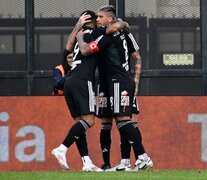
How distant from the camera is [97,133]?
515 inches

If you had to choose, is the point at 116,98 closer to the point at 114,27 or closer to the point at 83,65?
the point at 83,65

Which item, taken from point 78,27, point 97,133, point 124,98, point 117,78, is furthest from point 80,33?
point 97,133

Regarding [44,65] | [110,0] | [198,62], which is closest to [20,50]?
[44,65]

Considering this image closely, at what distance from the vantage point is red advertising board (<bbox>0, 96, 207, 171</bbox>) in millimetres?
13062

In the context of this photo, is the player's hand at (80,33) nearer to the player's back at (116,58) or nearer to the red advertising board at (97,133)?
the player's back at (116,58)

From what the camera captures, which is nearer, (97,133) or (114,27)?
(114,27)

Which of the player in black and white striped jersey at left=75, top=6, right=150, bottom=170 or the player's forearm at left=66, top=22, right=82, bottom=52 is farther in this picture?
the player's forearm at left=66, top=22, right=82, bottom=52

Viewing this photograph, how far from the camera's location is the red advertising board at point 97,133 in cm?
1306

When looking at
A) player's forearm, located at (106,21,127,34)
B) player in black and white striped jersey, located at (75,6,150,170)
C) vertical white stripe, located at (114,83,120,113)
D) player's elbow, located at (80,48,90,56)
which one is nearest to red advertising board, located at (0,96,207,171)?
player in black and white striped jersey, located at (75,6,150,170)

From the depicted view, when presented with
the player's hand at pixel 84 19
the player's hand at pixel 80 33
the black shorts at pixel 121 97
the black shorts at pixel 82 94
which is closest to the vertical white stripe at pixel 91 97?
the black shorts at pixel 82 94

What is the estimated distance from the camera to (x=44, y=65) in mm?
13203

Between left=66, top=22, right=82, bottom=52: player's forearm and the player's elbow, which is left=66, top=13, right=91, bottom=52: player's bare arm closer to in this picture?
left=66, top=22, right=82, bottom=52: player's forearm

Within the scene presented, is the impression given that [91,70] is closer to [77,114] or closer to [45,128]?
[77,114]

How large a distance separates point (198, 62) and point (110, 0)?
144cm
